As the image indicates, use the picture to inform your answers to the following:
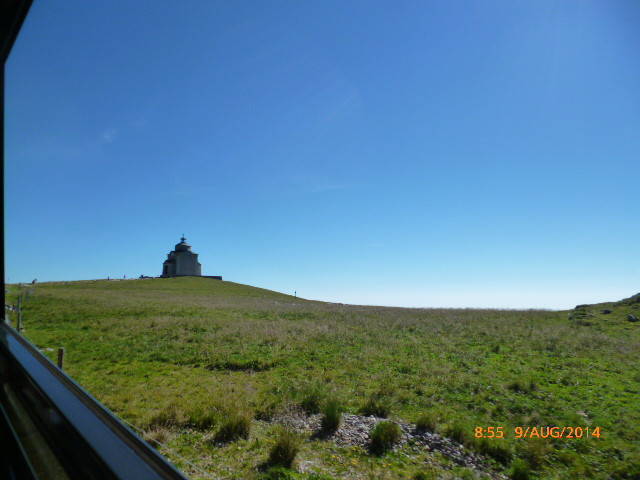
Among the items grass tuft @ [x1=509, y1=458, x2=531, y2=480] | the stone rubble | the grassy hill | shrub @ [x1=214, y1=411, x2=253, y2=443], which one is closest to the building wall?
the grassy hill

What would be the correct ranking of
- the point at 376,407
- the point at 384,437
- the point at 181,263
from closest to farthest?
the point at 384,437, the point at 376,407, the point at 181,263

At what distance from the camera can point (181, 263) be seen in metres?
84.7

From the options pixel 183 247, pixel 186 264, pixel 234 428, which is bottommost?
pixel 234 428

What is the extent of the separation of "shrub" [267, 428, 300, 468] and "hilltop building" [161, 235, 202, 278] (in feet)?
285

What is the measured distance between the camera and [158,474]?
1115mm

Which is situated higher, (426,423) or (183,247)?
(183,247)

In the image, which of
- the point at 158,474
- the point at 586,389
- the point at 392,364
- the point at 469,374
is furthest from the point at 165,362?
the point at 586,389

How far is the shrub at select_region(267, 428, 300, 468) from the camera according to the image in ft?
15.8

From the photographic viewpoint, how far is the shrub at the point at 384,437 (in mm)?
5406

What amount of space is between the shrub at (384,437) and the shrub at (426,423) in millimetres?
520

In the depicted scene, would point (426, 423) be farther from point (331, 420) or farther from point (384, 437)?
point (331, 420)

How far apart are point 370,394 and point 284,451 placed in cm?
367
